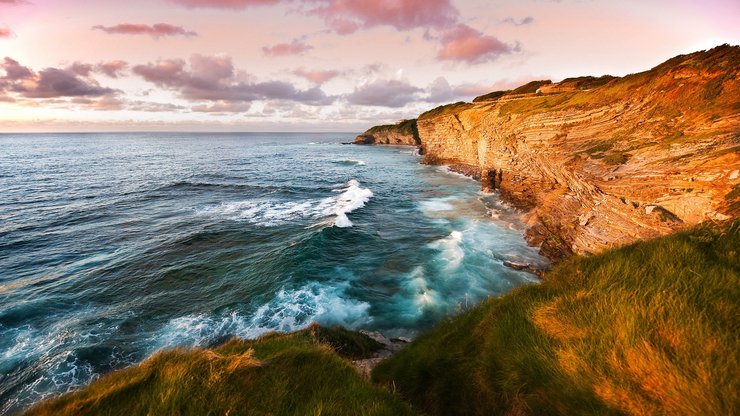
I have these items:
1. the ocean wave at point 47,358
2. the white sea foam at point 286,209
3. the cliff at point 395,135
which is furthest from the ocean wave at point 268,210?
the cliff at point 395,135

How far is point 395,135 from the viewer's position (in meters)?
175

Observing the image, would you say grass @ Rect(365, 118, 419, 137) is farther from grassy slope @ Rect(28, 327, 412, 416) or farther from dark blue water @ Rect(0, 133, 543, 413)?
grassy slope @ Rect(28, 327, 412, 416)

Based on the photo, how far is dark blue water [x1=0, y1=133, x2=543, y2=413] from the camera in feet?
53.1

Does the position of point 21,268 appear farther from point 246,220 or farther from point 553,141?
point 553,141

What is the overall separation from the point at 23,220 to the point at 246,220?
79.7ft

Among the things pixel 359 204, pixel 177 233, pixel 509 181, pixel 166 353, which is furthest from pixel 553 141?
pixel 177 233

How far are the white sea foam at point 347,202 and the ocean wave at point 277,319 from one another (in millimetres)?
13034

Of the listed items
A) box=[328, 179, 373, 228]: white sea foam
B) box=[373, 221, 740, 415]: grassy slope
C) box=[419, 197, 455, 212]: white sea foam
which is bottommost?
box=[328, 179, 373, 228]: white sea foam

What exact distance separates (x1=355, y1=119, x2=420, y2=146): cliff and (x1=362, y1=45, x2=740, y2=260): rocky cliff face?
131 meters

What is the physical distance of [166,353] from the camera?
5.58m

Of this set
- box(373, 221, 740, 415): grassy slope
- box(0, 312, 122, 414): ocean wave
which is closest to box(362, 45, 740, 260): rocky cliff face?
box(373, 221, 740, 415): grassy slope

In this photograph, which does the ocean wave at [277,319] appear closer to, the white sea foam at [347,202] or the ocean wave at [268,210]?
the white sea foam at [347,202]

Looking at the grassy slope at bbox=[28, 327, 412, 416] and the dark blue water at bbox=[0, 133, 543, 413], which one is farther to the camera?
the dark blue water at bbox=[0, 133, 543, 413]

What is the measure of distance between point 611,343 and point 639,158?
21.9 m
